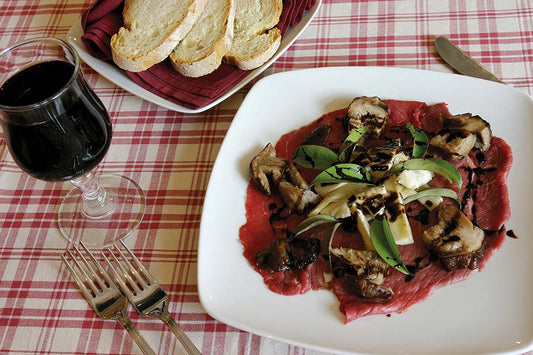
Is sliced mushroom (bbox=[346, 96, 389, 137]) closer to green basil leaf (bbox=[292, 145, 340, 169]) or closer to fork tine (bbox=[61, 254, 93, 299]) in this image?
green basil leaf (bbox=[292, 145, 340, 169])

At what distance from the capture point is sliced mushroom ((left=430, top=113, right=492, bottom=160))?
1.69m

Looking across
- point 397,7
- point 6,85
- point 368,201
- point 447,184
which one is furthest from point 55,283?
point 397,7

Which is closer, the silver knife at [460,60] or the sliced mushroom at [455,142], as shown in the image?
the sliced mushroom at [455,142]

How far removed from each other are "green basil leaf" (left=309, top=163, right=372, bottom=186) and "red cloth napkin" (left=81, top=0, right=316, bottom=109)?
22.7 inches

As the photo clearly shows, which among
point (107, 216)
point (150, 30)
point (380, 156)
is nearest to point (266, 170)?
point (380, 156)

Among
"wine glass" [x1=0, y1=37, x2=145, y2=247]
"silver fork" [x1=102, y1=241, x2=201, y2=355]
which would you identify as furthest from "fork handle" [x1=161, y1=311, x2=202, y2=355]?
"wine glass" [x1=0, y1=37, x2=145, y2=247]

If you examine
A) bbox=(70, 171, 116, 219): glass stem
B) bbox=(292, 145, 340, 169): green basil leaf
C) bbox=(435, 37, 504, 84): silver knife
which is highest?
bbox=(435, 37, 504, 84): silver knife

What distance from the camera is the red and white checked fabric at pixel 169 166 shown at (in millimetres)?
1615

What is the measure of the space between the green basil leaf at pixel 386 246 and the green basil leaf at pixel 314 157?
10.5 inches

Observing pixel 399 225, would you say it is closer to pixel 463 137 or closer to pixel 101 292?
pixel 463 137

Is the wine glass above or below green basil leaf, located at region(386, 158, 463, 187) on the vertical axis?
above

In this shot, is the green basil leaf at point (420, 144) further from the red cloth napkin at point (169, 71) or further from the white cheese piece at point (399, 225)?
the red cloth napkin at point (169, 71)

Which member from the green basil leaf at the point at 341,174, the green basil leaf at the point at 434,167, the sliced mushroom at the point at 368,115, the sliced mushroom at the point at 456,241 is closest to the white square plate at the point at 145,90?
the sliced mushroom at the point at 368,115

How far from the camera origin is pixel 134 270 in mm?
1669
